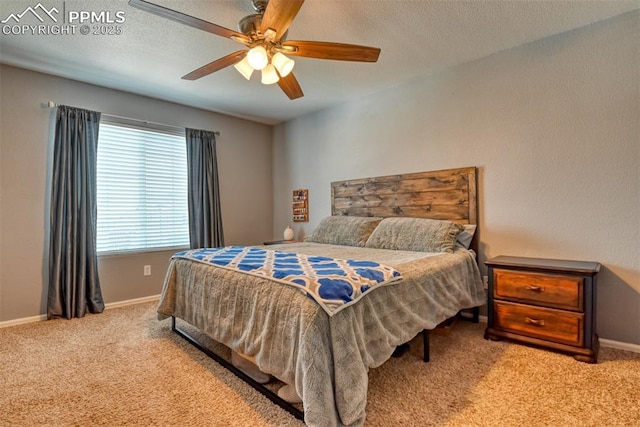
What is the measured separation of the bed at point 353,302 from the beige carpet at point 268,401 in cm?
22

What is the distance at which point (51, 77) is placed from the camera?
3129 mm

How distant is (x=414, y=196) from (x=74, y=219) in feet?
11.2

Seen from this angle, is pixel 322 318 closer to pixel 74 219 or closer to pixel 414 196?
pixel 414 196

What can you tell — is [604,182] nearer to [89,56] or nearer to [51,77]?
[89,56]

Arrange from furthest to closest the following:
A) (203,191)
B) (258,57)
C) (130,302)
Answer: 1. (203,191)
2. (130,302)
3. (258,57)

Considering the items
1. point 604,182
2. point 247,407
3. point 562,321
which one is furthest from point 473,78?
point 247,407

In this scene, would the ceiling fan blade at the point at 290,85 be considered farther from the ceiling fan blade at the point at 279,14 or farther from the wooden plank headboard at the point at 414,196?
the wooden plank headboard at the point at 414,196

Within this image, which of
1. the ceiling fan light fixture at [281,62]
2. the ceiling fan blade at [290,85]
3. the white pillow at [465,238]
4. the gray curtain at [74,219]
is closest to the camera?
the ceiling fan light fixture at [281,62]

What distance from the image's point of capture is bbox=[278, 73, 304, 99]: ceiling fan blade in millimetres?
2371

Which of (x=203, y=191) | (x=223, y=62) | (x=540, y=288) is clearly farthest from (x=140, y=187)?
(x=540, y=288)

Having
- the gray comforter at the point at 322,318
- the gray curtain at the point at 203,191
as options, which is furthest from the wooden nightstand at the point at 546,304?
the gray curtain at the point at 203,191

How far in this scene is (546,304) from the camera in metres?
2.23

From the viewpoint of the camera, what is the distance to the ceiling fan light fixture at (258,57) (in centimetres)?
184

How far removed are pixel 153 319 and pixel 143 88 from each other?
2454mm
